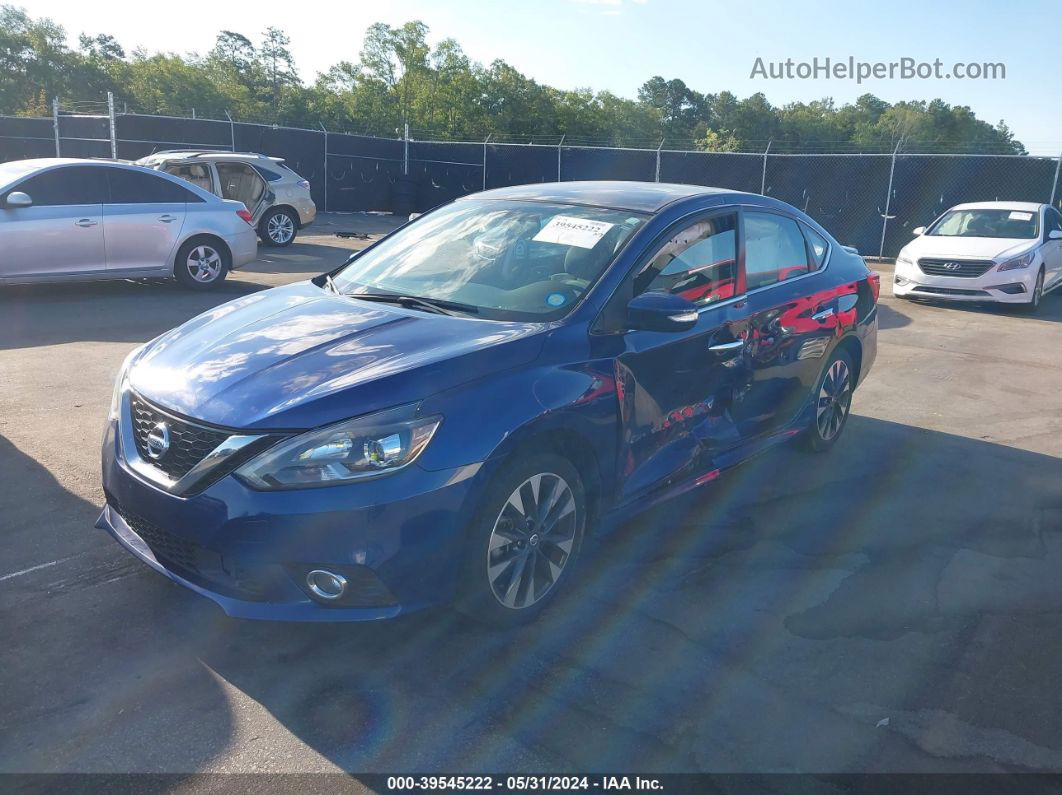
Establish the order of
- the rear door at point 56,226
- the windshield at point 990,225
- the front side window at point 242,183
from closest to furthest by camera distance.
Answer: the rear door at point 56,226
the windshield at point 990,225
the front side window at point 242,183

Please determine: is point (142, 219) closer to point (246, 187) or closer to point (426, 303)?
point (246, 187)

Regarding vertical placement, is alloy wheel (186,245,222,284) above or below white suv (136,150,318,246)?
below

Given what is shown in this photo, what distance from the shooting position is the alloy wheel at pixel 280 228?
16.3 metres

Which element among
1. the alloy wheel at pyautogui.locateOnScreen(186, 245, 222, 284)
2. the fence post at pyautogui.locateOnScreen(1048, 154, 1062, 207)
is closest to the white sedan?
the fence post at pyautogui.locateOnScreen(1048, 154, 1062, 207)

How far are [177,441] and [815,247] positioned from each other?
4019 mm

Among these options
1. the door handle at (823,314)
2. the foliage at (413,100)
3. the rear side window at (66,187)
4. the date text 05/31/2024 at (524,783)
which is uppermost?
the foliage at (413,100)

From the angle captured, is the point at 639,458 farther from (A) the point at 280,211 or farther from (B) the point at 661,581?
(A) the point at 280,211

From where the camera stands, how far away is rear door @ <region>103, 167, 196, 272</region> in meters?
10.0

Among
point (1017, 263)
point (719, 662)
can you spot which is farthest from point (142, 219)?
point (1017, 263)

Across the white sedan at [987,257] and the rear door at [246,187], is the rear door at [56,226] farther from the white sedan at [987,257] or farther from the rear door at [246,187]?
the white sedan at [987,257]

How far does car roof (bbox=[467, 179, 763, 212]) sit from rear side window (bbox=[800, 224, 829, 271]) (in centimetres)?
69

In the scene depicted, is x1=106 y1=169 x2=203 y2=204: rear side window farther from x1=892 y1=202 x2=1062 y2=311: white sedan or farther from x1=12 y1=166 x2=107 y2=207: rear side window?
x1=892 y1=202 x2=1062 y2=311: white sedan

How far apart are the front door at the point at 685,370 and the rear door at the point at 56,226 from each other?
7.83m

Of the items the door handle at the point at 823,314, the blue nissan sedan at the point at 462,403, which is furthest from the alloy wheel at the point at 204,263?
the door handle at the point at 823,314
